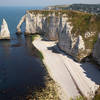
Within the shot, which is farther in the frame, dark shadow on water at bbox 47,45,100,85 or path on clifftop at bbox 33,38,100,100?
dark shadow on water at bbox 47,45,100,85

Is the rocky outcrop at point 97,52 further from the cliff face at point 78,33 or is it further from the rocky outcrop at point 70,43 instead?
the rocky outcrop at point 70,43

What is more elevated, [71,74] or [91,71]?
[91,71]

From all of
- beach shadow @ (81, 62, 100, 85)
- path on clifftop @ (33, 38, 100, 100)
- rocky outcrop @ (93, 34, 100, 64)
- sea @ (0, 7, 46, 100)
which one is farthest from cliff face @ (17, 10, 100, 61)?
sea @ (0, 7, 46, 100)

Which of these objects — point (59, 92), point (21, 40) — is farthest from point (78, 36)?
point (21, 40)

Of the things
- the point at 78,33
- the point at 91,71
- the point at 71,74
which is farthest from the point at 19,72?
the point at 78,33

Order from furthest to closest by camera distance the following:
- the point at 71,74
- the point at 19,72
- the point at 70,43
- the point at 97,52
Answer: the point at 70,43
the point at 97,52
the point at 19,72
the point at 71,74

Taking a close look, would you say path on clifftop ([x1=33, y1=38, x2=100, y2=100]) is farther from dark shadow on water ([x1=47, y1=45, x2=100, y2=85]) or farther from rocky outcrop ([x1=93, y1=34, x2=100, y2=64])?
rocky outcrop ([x1=93, y1=34, x2=100, y2=64])

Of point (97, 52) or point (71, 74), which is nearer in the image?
point (71, 74)

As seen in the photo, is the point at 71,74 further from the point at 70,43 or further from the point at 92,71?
the point at 70,43

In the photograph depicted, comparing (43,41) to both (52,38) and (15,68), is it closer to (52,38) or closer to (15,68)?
(52,38)
